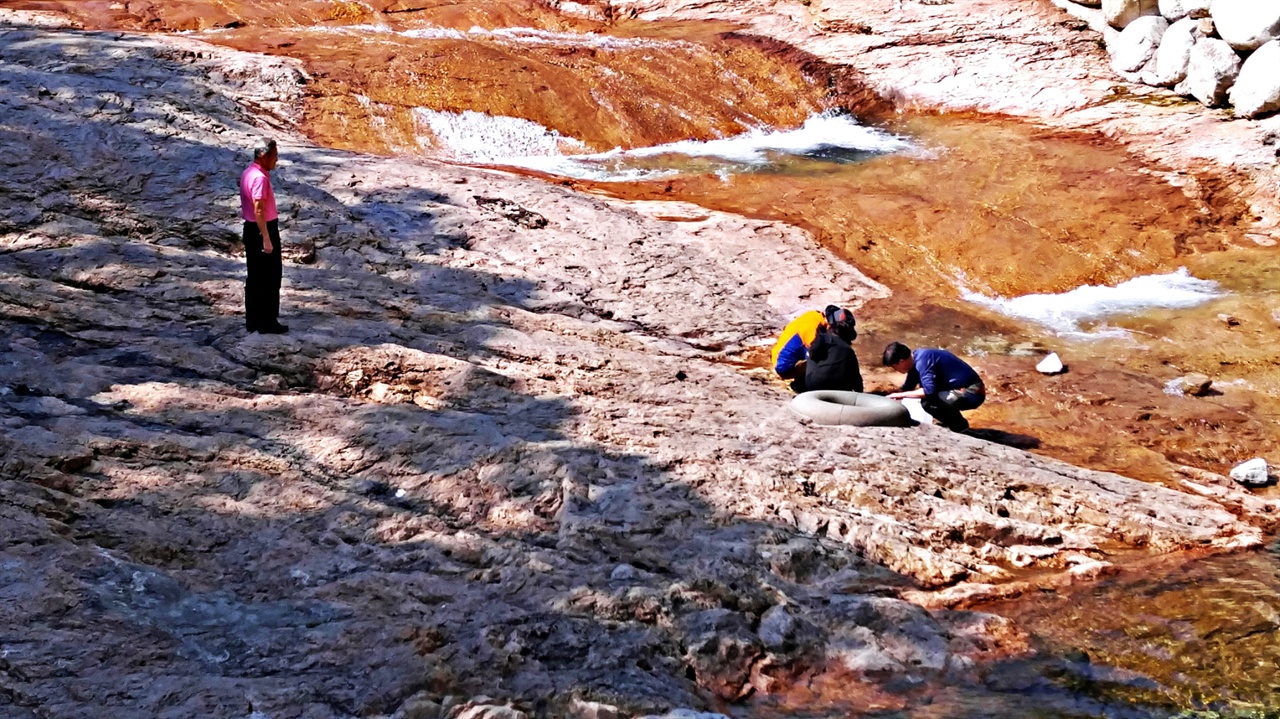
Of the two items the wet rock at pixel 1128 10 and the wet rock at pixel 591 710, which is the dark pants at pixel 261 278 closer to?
the wet rock at pixel 591 710

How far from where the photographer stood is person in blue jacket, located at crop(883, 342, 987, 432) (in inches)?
322

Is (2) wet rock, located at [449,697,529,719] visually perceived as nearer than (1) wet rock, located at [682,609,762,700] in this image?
Yes

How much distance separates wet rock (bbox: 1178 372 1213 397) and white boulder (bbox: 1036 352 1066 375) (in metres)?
0.96

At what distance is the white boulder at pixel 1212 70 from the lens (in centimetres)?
1452

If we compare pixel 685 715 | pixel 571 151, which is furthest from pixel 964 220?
pixel 685 715

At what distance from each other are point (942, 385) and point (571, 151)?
301 inches

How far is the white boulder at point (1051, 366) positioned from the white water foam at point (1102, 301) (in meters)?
0.98

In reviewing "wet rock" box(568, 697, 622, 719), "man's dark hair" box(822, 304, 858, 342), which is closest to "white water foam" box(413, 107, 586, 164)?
"man's dark hair" box(822, 304, 858, 342)

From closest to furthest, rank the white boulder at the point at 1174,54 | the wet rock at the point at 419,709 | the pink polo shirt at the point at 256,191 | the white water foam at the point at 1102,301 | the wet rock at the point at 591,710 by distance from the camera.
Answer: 1. the wet rock at the point at 419,709
2. the wet rock at the point at 591,710
3. the pink polo shirt at the point at 256,191
4. the white water foam at the point at 1102,301
5. the white boulder at the point at 1174,54

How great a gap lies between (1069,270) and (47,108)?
34.6 feet

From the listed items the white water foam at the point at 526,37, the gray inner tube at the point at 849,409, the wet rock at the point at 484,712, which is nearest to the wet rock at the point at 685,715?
the wet rock at the point at 484,712

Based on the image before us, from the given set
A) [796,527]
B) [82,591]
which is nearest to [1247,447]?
[796,527]

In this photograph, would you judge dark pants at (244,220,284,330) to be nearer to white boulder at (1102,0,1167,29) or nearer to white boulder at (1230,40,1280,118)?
white boulder at (1230,40,1280,118)

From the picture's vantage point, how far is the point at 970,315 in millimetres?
10688
